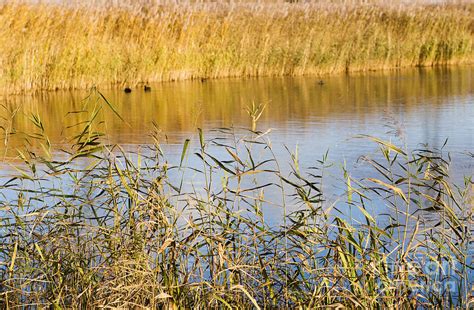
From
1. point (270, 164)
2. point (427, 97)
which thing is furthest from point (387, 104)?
point (270, 164)

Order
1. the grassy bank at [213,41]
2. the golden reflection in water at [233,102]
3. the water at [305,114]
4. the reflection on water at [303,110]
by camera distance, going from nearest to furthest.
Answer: the water at [305,114], the reflection on water at [303,110], the golden reflection in water at [233,102], the grassy bank at [213,41]

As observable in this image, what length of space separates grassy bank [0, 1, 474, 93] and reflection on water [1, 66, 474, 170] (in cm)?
49

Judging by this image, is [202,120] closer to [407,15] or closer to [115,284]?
[115,284]

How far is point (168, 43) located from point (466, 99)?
4485 millimetres

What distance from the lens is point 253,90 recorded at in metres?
11.0

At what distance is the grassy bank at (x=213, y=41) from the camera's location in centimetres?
1117

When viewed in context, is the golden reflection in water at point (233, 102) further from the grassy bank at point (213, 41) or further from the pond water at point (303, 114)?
the grassy bank at point (213, 41)

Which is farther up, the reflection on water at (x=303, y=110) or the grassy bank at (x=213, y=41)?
the grassy bank at (x=213, y=41)

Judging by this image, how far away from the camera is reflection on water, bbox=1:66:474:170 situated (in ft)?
22.4

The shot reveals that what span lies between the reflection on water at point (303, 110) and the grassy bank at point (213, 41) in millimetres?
492

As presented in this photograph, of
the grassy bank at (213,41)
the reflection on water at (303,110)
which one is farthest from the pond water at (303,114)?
the grassy bank at (213,41)

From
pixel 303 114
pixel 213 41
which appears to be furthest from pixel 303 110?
pixel 213 41

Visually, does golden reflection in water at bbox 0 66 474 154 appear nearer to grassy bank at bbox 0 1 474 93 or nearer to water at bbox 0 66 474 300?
water at bbox 0 66 474 300

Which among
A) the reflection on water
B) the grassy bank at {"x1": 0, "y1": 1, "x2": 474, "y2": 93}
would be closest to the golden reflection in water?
the reflection on water
